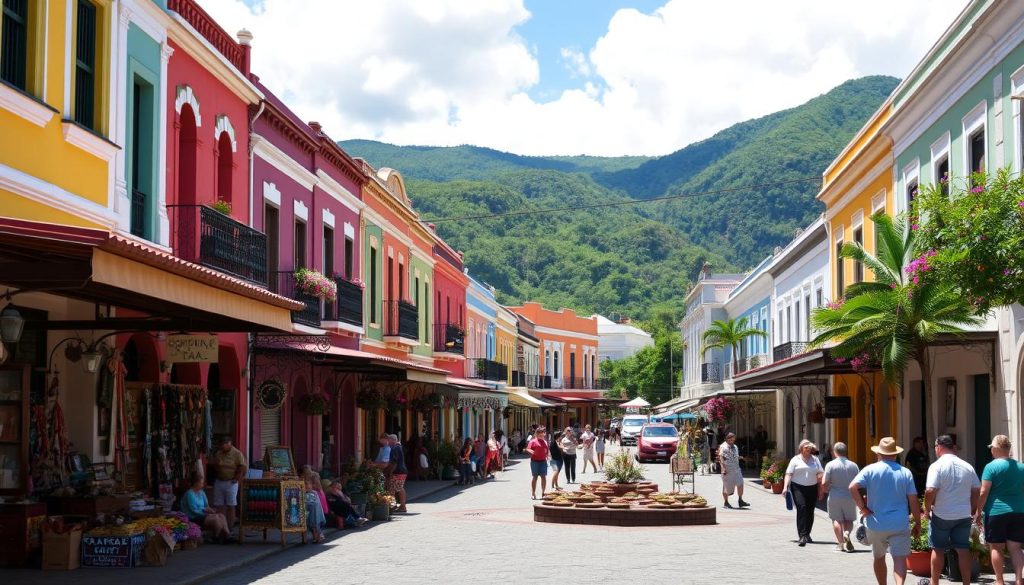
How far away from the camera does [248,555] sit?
15.5m

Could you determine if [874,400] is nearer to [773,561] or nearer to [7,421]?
[773,561]

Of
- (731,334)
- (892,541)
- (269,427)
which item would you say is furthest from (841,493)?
(731,334)

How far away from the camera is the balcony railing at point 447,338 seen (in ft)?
138

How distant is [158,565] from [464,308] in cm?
3627

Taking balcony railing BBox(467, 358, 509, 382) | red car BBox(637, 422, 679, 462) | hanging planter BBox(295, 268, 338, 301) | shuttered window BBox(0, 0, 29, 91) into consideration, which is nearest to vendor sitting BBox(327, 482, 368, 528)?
hanging planter BBox(295, 268, 338, 301)

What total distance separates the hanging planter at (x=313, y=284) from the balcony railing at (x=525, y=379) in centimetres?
4207

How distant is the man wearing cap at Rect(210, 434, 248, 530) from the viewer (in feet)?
58.8

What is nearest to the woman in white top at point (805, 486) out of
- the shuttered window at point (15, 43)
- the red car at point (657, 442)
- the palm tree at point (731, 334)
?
the shuttered window at point (15, 43)

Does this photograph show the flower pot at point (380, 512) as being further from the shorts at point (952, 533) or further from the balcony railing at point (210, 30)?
the shorts at point (952, 533)

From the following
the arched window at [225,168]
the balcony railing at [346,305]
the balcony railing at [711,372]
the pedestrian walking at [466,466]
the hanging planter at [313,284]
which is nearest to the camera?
the arched window at [225,168]

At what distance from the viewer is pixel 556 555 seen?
52.6 feet

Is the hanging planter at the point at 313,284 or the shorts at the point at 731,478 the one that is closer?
the hanging planter at the point at 313,284

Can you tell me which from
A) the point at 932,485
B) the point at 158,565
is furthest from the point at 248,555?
the point at 932,485

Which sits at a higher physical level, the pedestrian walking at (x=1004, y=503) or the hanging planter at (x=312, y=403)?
the hanging planter at (x=312, y=403)
